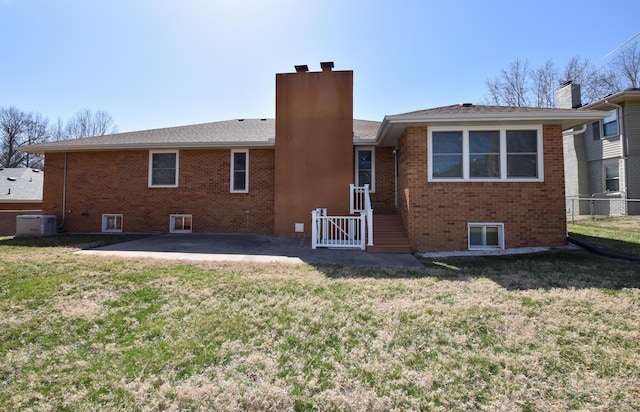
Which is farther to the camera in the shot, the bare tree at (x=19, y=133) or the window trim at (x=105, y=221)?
the bare tree at (x=19, y=133)

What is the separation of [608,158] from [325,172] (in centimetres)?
1454

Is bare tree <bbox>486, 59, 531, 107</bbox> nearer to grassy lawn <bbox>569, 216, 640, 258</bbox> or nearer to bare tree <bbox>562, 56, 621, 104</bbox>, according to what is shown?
bare tree <bbox>562, 56, 621, 104</bbox>

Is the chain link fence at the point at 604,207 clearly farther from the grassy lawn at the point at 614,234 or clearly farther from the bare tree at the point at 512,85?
the bare tree at the point at 512,85

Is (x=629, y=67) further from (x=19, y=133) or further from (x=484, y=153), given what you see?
(x=19, y=133)

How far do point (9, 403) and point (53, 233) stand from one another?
1202cm

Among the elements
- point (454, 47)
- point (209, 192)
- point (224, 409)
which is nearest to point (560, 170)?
point (454, 47)

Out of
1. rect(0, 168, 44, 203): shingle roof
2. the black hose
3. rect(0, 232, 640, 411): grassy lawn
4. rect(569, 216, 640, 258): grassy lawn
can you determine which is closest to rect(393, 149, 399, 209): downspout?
the black hose

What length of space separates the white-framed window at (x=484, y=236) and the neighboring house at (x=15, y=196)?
21107 millimetres

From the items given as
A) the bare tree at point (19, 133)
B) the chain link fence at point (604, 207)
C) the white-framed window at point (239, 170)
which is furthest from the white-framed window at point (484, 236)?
the bare tree at point (19, 133)

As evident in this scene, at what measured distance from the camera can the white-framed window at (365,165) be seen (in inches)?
434

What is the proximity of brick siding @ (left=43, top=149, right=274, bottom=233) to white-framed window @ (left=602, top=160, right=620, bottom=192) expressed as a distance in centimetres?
1613

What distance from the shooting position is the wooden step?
7.82 metres

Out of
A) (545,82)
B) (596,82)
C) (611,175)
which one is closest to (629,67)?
(596,82)

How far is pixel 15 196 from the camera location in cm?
1897
